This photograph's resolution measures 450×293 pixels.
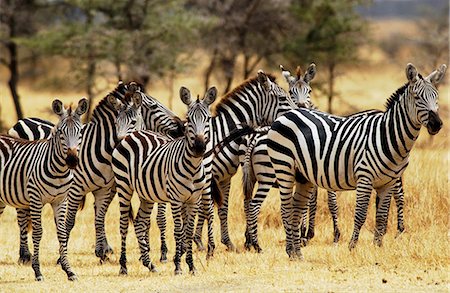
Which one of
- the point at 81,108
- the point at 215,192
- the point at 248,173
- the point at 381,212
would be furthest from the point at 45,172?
the point at 381,212

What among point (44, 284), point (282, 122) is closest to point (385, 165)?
point (282, 122)

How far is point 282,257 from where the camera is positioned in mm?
10758

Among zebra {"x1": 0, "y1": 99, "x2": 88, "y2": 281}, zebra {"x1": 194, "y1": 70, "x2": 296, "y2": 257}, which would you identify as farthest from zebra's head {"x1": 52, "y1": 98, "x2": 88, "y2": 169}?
zebra {"x1": 194, "y1": 70, "x2": 296, "y2": 257}

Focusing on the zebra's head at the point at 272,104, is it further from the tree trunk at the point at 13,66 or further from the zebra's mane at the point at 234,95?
the tree trunk at the point at 13,66

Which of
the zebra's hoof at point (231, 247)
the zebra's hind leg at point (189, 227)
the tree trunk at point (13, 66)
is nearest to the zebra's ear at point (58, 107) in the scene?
the zebra's hind leg at point (189, 227)

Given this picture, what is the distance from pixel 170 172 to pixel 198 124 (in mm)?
759

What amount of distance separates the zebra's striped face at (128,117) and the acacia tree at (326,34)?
20598mm

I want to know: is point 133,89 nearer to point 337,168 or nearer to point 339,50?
point 337,168

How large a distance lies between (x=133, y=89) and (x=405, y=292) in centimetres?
487

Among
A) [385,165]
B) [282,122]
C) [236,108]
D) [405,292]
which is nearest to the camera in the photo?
[405,292]

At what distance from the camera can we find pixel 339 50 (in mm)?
31562

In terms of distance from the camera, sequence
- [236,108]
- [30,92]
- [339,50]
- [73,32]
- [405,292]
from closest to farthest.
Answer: [405,292], [236,108], [73,32], [339,50], [30,92]

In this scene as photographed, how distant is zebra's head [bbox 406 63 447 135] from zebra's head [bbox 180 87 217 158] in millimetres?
2352

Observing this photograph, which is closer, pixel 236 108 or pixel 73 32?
pixel 236 108
